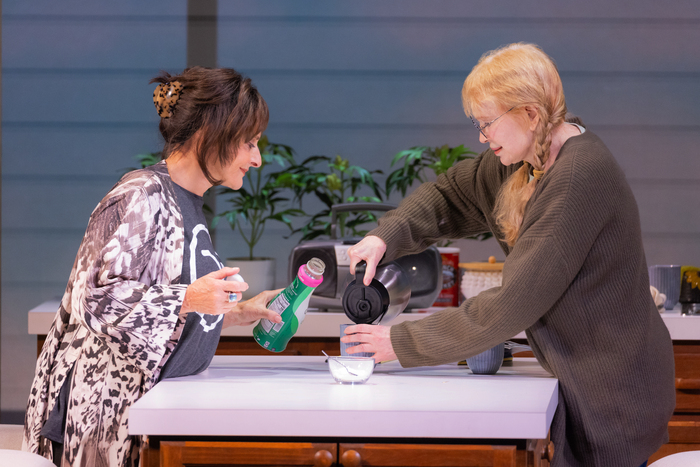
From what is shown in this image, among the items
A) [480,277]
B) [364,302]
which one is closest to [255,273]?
[480,277]

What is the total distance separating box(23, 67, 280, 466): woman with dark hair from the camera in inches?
47.9

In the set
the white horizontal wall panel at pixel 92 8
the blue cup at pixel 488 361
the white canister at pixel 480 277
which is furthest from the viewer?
the white horizontal wall panel at pixel 92 8

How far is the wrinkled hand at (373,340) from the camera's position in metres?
1.28

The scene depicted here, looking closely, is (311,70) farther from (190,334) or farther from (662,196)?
(190,334)

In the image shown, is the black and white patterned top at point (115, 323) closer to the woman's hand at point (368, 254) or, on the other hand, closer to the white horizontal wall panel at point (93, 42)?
the woman's hand at point (368, 254)

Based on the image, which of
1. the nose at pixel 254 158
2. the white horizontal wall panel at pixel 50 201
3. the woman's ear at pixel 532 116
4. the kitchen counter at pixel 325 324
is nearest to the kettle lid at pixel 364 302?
the nose at pixel 254 158

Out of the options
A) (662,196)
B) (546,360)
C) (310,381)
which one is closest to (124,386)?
(310,381)

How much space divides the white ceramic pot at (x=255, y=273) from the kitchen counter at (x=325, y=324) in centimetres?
26

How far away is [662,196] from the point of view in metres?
2.98

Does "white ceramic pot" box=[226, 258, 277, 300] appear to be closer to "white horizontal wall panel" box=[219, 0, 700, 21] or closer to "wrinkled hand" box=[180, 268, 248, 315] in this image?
"white horizontal wall panel" box=[219, 0, 700, 21]

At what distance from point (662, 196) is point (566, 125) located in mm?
1880

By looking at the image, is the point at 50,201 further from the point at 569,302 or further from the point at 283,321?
the point at 569,302

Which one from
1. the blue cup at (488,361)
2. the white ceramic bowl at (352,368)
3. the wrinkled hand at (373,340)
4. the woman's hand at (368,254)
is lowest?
the blue cup at (488,361)

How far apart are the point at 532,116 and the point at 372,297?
0.48 metres
